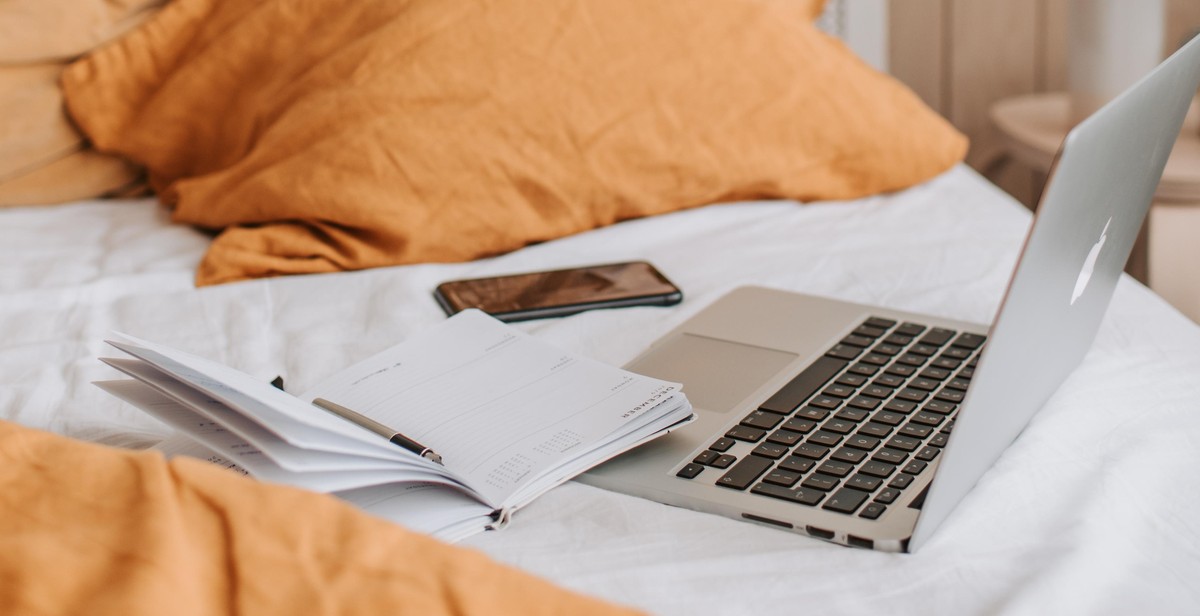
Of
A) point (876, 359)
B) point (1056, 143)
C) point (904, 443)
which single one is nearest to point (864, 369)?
point (876, 359)

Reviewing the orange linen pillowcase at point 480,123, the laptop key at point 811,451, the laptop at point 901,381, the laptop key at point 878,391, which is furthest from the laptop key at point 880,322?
the orange linen pillowcase at point 480,123

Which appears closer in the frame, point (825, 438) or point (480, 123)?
point (825, 438)

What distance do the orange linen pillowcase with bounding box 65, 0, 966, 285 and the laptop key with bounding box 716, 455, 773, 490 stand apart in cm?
49

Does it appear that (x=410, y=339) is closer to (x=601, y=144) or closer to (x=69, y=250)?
(x=601, y=144)

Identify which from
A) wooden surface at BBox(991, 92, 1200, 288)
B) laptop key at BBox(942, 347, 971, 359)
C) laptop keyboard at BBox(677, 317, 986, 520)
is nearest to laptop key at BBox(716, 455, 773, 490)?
laptop keyboard at BBox(677, 317, 986, 520)

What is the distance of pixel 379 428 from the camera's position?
25.4 inches

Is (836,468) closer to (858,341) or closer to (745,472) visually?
(745,472)

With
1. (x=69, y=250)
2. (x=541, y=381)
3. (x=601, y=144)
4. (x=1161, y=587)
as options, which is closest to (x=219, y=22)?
(x=69, y=250)

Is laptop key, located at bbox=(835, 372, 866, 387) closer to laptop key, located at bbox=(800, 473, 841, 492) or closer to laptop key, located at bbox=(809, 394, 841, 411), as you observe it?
laptop key, located at bbox=(809, 394, 841, 411)

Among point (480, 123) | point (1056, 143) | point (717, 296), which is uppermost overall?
point (480, 123)

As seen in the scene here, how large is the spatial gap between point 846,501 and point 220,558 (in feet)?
1.01

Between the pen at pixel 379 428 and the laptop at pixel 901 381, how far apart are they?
93mm

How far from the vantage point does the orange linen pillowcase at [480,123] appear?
3.46 feet

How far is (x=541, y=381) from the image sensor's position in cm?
73
